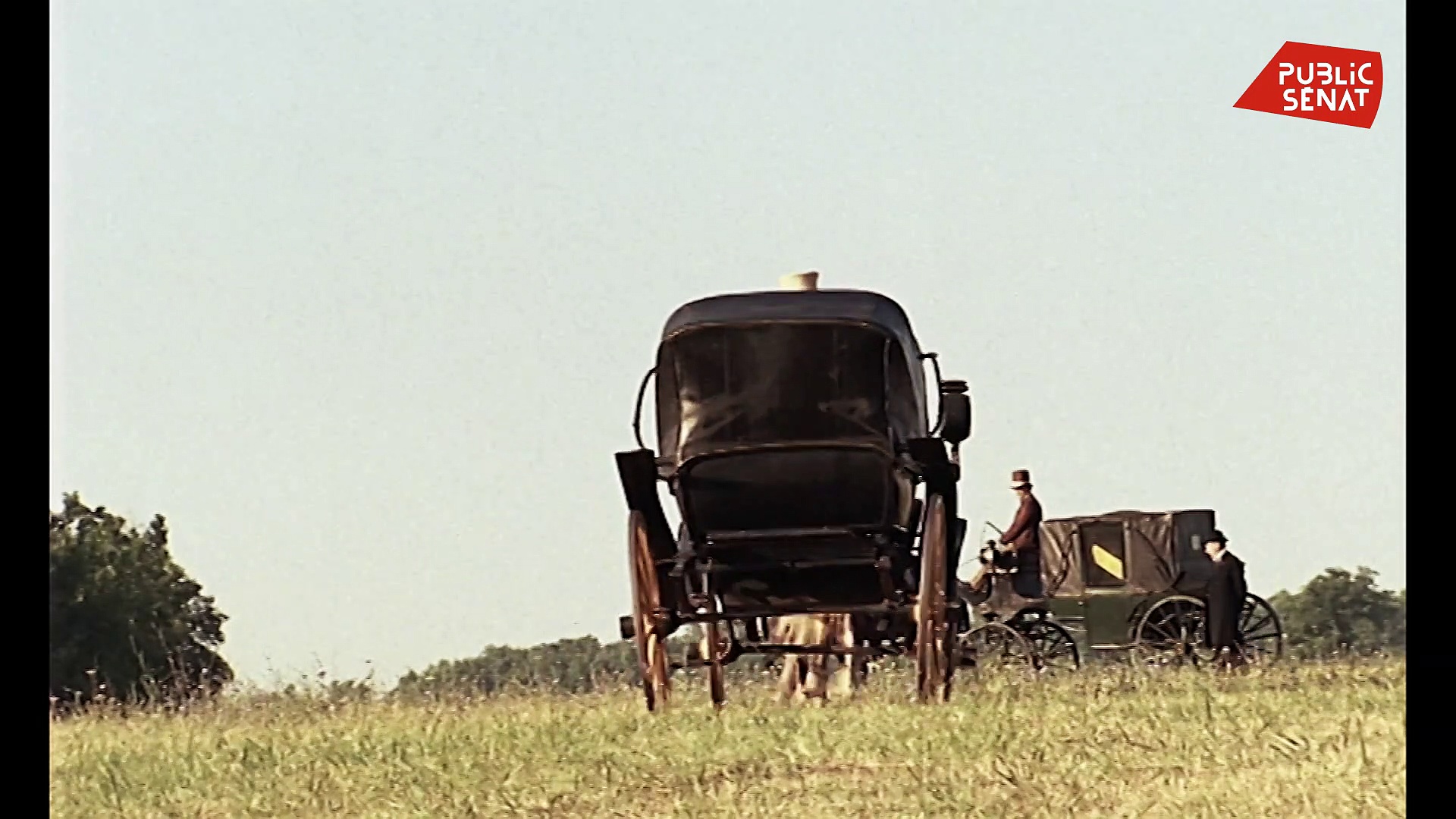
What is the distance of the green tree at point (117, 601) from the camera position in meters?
37.2

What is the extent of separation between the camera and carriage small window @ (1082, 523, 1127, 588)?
76.1ft

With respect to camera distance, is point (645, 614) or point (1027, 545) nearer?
point (645, 614)

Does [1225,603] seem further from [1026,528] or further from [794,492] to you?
[794,492]

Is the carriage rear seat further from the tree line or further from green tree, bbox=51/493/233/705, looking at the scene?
green tree, bbox=51/493/233/705

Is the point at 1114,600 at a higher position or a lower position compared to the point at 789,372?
lower

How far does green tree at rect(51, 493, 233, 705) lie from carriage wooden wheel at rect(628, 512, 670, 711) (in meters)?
21.7

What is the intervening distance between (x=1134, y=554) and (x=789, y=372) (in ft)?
36.7

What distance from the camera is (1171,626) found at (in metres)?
21.6

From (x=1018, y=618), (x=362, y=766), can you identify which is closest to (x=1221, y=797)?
(x=362, y=766)

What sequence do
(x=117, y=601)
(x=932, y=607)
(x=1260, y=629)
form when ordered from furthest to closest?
(x=117, y=601) → (x=1260, y=629) → (x=932, y=607)

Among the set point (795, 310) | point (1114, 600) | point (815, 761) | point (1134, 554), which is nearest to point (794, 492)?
point (795, 310)

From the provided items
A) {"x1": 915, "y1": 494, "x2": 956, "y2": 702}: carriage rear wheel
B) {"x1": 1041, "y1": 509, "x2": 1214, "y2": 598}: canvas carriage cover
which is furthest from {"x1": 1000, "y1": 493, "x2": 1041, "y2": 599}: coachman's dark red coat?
{"x1": 915, "y1": 494, "x2": 956, "y2": 702}: carriage rear wheel

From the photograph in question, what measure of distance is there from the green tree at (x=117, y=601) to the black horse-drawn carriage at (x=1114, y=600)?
14955 millimetres

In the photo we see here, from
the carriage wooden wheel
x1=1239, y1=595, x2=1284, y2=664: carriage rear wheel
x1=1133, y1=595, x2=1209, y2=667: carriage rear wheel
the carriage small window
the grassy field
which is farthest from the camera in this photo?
the carriage small window
